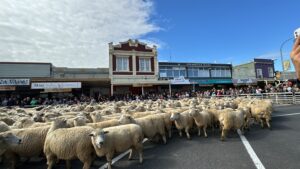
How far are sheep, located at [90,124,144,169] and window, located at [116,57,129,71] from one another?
25.3 m

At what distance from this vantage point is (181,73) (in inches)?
1496

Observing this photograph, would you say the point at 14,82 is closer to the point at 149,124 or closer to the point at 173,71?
the point at 149,124

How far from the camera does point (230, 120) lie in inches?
334

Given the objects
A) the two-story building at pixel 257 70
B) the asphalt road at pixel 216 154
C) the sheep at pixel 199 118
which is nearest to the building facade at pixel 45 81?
the sheep at pixel 199 118

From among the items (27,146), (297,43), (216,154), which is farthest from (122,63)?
(297,43)

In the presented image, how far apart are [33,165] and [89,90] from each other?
84.3ft

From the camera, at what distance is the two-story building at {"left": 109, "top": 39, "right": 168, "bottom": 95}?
30.3 metres

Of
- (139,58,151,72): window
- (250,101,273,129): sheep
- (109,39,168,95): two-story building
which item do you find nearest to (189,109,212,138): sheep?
(250,101,273,129): sheep

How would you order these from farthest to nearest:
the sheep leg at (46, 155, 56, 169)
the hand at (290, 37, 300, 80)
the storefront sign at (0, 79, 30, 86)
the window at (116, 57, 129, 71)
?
the window at (116, 57, 129, 71) < the storefront sign at (0, 79, 30, 86) < the sheep leg at (46, 155, 56, 169) < the hand at (290, 37, 300, 80)

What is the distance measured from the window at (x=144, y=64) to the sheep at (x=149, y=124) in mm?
24372

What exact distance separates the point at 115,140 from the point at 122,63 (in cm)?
2622

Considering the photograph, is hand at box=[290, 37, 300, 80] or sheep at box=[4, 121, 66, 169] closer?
hand at box=[290, 37, 300, 80]

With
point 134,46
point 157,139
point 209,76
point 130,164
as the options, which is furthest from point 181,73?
point 130,164

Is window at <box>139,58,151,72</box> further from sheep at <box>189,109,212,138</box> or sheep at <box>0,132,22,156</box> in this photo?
sheep at <box>0,132,22,156</box>
